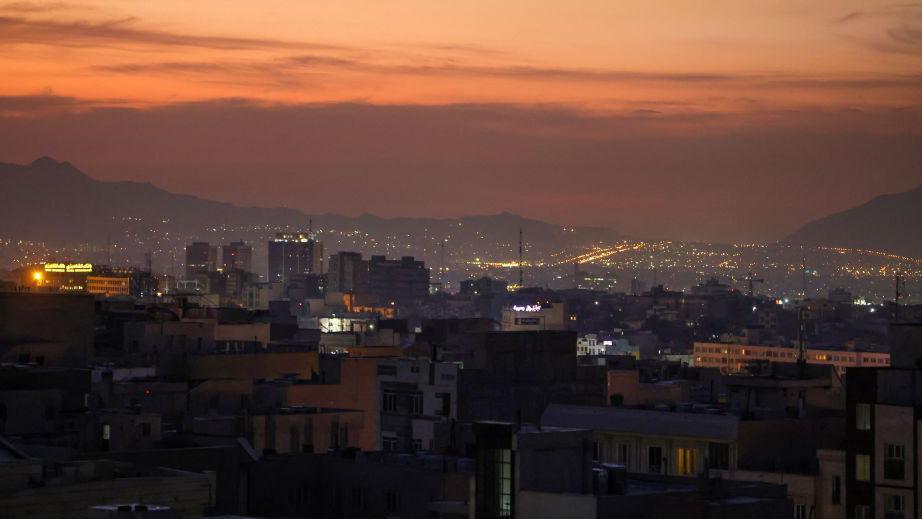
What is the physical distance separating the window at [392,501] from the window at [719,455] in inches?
305

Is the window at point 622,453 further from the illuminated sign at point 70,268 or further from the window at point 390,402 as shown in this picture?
the illuminated sign at point 70,268

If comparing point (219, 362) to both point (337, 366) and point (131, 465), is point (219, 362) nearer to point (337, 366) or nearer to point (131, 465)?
point (337, 366)

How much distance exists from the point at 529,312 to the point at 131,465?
516 ft

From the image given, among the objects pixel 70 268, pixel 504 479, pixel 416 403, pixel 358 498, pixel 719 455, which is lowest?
pixel 358 498

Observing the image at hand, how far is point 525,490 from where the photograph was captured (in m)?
29.1

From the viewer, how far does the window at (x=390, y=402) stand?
55997mm

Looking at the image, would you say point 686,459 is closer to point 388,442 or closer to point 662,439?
point 662,439

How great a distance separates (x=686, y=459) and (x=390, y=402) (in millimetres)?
13000

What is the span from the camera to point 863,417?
42.0 m

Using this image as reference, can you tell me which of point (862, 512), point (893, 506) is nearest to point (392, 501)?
point (862, 512)

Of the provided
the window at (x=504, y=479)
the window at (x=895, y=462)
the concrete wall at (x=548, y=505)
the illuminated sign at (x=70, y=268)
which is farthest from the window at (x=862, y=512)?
the illuminated sign at (x=70, y=268)

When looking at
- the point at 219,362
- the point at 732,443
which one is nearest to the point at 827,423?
the point at 732,443

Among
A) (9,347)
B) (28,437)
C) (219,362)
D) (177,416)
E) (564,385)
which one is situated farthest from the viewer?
(219,362)

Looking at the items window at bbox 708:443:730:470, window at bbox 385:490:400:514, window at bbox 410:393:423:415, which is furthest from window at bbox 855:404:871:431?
window at bbox 410:393:423:415
